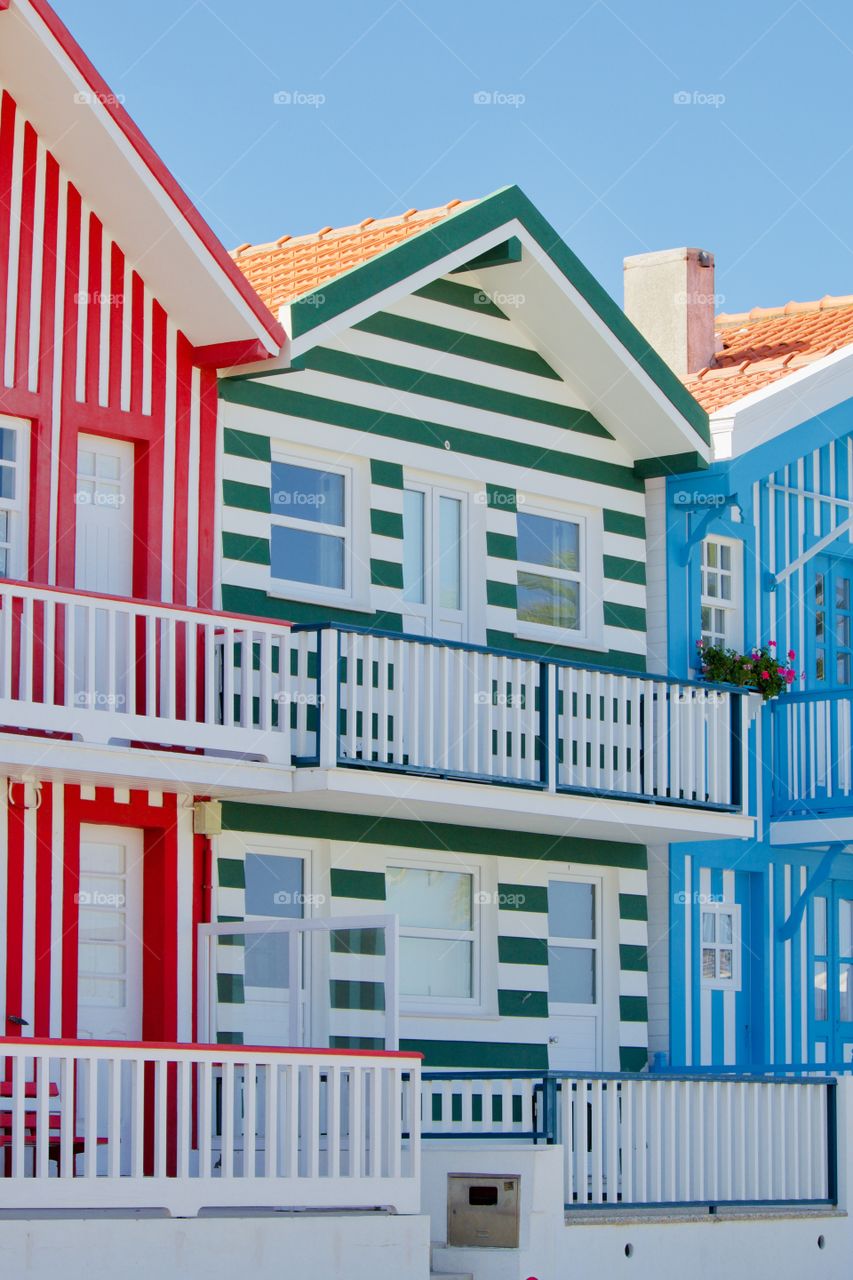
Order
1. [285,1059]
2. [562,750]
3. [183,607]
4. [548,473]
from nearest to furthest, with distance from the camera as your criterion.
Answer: [285,1059] → [183,607] → [562,750] → [548,473]

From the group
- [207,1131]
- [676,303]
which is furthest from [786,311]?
[207,1131]

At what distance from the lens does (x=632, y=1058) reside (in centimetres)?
2206

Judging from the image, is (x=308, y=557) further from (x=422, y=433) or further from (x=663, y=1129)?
(x=663, y=1129)

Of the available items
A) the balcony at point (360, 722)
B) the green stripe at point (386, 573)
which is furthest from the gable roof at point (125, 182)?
the balcony at point (360, 722)

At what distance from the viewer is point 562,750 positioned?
20.8 metres

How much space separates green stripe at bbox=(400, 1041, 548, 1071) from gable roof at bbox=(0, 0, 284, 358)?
5.75 m

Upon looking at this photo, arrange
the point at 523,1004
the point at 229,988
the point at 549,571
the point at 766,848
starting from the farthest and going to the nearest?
the point at 766,848, the point at 549,571, the point at 523,1004, the point at 229,988

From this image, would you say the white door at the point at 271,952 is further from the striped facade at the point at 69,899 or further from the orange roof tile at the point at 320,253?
→ the orange roof tile at the point at 320,253

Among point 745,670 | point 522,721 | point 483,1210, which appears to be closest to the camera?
point 483,1210

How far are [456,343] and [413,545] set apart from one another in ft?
6.21

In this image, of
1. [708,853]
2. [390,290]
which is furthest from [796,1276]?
[390,290]

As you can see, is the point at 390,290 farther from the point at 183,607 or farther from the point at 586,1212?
the point at 586,1212

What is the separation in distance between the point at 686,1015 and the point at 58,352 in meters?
8.40

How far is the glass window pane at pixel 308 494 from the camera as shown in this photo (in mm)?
20156
